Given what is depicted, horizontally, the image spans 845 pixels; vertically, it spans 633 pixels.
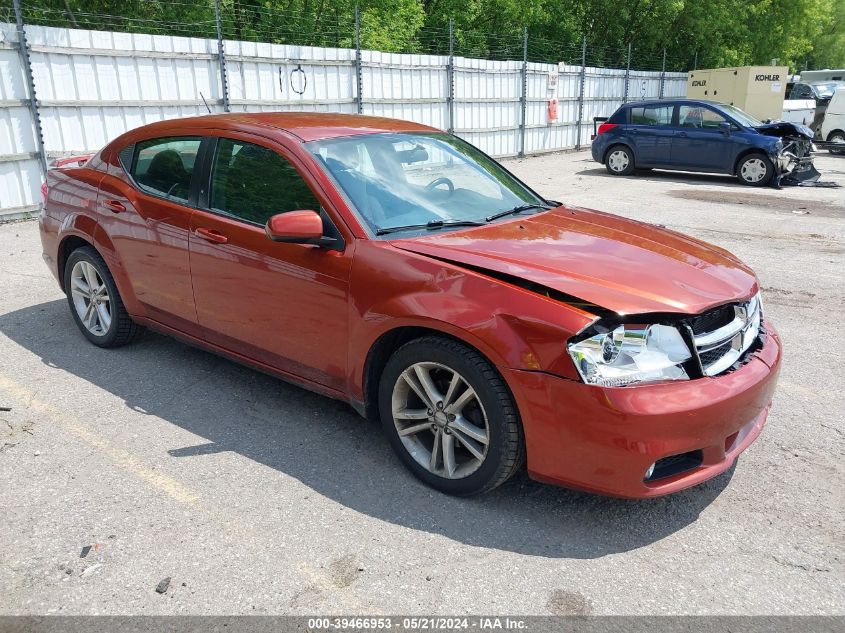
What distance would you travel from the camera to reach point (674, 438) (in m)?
→ 2.79

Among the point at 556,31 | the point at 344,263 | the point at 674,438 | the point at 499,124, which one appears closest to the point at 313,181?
the point at 344,263

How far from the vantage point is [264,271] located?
378 centimetres

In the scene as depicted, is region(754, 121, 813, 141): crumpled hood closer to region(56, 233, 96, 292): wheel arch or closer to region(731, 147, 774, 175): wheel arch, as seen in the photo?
region(731, 147, 774, 175): wheel arch

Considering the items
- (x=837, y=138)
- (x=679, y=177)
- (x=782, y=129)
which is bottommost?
(x=679, y=177)

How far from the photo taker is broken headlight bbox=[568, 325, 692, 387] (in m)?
2.78

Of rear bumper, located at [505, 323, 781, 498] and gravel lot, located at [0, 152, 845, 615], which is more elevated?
rear bumper, located at [505, 323, 781, 498]

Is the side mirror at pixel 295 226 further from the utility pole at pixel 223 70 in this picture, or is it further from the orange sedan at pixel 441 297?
the utility pole at pixel 223 70

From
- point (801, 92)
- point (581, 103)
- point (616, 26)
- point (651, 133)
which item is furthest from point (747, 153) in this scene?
point (616, 26)

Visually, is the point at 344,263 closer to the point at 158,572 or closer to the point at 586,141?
the point at 158,572

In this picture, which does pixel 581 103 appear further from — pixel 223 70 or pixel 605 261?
pixel 605 261

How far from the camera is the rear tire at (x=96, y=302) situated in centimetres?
491

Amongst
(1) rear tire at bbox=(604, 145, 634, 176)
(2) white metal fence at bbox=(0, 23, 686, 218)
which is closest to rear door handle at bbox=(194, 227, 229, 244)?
(2) white metal fence at bbox=(0, 23, 686, 218)

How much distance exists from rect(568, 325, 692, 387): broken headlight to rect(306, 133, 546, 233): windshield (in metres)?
1.19

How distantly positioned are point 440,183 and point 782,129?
12.7 metres
